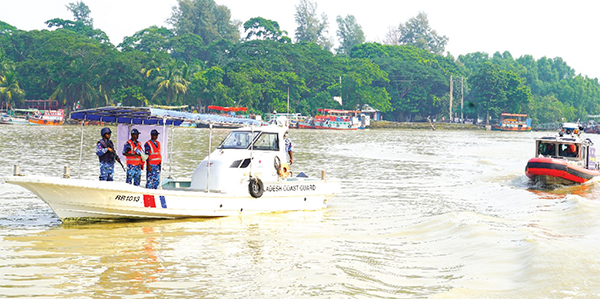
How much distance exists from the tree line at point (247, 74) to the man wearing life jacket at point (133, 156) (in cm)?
8387

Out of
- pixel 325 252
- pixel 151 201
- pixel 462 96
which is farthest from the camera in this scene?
pixel 462 96

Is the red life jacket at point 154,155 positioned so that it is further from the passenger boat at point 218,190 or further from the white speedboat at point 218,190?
the white speedboat at point 218,190

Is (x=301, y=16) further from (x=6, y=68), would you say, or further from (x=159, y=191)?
(x=159, y=191)

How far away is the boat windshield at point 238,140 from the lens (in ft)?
57.0

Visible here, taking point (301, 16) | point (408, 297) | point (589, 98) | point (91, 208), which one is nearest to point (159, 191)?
point (91, 208)

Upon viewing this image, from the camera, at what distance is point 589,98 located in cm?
17512

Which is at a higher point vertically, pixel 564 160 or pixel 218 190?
pixel 564 160

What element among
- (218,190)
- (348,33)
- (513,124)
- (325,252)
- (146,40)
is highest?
(348,33)

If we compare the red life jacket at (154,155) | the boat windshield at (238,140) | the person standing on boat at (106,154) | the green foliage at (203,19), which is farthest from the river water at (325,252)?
the green foliage at (203,19)

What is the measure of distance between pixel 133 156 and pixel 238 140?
2.96 m

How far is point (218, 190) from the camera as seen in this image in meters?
16.4

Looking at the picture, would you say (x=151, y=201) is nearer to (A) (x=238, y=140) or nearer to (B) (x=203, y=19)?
(A) (x=238, y=140)

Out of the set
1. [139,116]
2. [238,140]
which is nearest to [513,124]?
[238,140]

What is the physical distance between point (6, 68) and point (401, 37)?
118781 millimetres
